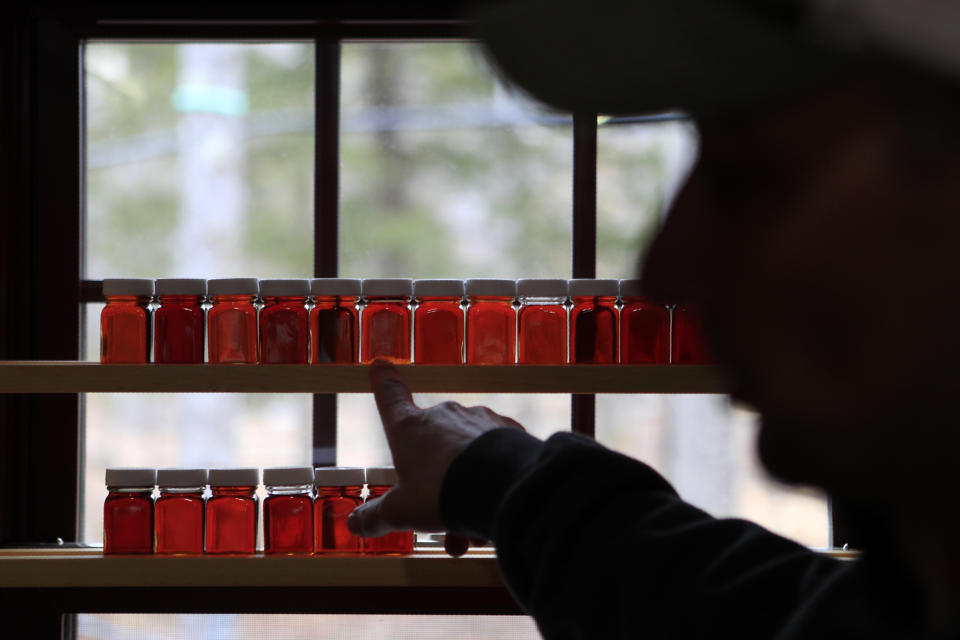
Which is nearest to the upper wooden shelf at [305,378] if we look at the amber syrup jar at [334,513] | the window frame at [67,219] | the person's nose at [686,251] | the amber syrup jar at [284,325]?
the amber syrup jar at [284,325]

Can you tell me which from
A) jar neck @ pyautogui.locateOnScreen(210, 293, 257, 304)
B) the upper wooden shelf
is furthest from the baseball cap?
jar neck @ pyautogui.locateOnScreen(210, 293, 257, 304)

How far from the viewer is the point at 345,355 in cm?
102

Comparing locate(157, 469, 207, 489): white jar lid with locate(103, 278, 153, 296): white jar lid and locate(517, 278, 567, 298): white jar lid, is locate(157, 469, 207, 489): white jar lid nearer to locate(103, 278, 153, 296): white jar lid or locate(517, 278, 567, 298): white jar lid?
locate(103, 278, 153, 296): white jar lid

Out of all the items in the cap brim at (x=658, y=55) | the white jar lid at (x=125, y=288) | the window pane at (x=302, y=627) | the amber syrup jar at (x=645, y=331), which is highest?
the cap brim at (x=658, y=55)

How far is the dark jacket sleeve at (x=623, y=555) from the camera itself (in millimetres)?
468

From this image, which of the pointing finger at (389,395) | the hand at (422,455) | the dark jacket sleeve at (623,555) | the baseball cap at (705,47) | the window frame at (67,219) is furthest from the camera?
the window frame at (67,219)

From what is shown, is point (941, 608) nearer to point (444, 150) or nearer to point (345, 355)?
point (345, 355)

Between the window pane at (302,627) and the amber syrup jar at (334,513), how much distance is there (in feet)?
1.23

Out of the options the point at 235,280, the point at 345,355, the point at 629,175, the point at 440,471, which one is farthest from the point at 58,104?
the point at 440,471

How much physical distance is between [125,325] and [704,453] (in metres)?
0.91

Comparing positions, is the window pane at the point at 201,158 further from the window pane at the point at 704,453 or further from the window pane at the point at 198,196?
the window pane at the point at 704,453

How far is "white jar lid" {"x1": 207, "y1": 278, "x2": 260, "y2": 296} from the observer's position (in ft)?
3.37

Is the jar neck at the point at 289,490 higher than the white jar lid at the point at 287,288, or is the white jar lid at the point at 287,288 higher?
the white jar lid at the point at 287,288

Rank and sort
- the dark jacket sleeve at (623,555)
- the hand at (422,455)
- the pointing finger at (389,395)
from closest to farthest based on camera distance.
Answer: the dark jacket sleeve at (623,555) → the hand at (422,455) → the pointing finger at (389,395)
